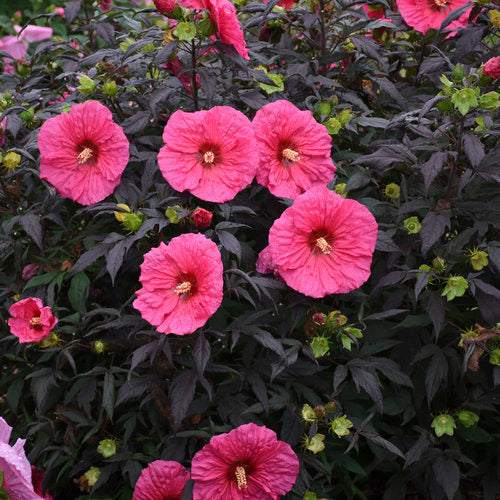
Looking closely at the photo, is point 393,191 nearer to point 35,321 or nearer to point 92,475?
point 35,321

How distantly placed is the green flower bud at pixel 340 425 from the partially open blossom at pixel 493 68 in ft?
3.40

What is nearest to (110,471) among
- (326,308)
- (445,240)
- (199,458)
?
(199,458)

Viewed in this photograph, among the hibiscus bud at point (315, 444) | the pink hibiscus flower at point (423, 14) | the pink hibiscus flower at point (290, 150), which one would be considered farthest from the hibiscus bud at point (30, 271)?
the pink hibiscus flower at point (423, 14)

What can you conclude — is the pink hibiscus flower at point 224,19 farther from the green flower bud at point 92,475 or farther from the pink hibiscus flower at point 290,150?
the green flower bud at point 92,475

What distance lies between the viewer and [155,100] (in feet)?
5.61

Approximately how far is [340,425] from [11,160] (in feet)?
4.04

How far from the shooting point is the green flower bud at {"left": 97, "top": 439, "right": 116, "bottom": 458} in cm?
168

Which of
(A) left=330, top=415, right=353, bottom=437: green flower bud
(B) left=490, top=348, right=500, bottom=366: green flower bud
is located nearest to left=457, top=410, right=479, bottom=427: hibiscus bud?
(B) left=490, top=348, right=500, bottom=366: green flower bud

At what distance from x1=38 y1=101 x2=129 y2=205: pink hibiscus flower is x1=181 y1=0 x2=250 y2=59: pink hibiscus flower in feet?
1.30

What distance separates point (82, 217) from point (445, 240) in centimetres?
124

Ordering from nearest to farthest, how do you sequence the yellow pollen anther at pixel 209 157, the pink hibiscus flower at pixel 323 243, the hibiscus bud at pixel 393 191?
the pink hibiscus flower at pixel 323 243, the yellow pollen anther at pixel 209 157, the hibiscus bud at pixel 393 191

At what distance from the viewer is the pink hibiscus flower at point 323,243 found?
5.13 ft

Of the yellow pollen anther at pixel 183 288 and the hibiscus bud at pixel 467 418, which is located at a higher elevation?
the yellow pollen anther at pixel 183 288

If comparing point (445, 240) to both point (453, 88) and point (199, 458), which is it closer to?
point (453, 88)
